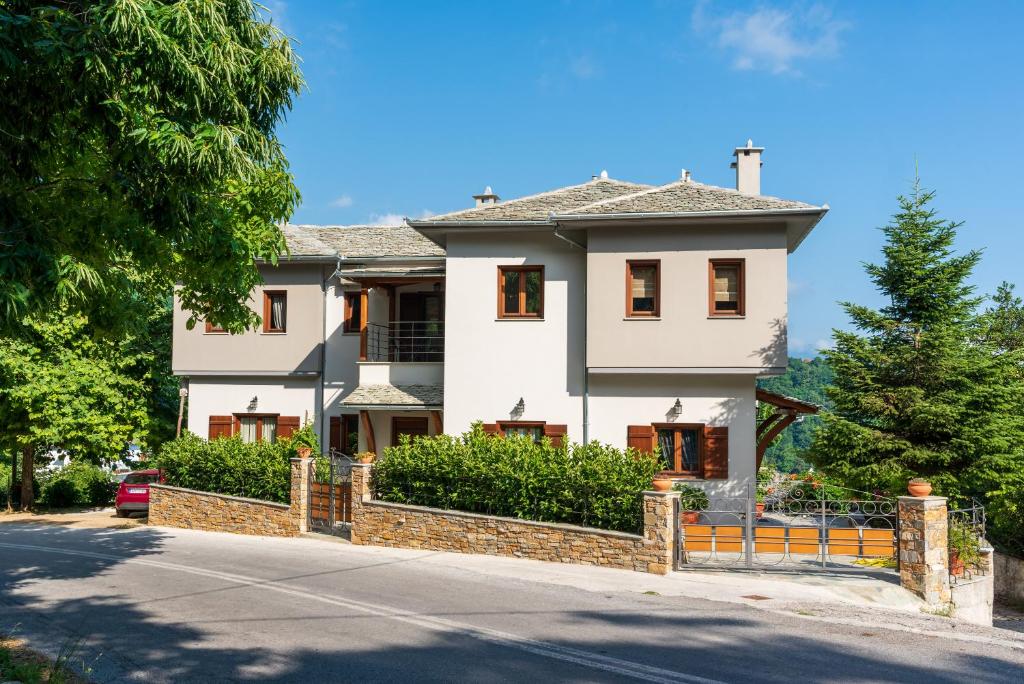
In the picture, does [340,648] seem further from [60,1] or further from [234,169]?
[60,1]

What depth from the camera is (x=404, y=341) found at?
23594 mm

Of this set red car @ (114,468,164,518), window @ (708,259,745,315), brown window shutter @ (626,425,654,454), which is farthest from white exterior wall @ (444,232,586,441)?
red car @ (114,468,164,518)

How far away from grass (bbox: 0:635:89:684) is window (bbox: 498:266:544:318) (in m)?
12.6

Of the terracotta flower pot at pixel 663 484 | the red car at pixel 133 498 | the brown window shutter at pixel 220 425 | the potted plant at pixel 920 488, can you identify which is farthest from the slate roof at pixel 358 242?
the potted plant at pixel 920 488

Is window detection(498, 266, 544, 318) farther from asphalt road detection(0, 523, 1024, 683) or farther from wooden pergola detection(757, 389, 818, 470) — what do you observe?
asphalt road detection(0, 523, 1024, 683)

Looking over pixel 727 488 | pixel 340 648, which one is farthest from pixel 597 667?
pixel 727 488

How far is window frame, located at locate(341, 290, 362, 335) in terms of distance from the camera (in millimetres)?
24031

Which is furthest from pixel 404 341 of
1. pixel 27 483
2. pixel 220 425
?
pixel 27 483

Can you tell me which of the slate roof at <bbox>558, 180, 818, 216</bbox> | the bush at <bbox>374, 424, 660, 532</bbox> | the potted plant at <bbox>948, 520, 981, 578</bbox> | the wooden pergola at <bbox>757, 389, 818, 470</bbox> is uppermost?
the slate roof at <bbox>558, 180, 818, 216</bbox>

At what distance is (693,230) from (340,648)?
12.8 m

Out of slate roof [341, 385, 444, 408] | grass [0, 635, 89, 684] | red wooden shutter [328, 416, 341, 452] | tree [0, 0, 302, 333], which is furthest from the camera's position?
red wooden shutter [328, 416, 341, 452]

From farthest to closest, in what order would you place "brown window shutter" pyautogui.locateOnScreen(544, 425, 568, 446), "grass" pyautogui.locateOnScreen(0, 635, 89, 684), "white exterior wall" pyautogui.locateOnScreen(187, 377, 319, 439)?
"white exterior wall" pyautogui.locateOnScreen(187, 377, 319, 439), "brown window shutter" pyautogui.locateOnScreen(544, 425, 568, 446), "grass" pyautogui.locateOnScreen(0, 635, 89, 684)

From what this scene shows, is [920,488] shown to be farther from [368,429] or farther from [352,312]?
[352,312]

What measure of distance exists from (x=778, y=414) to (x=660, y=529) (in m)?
7.09
